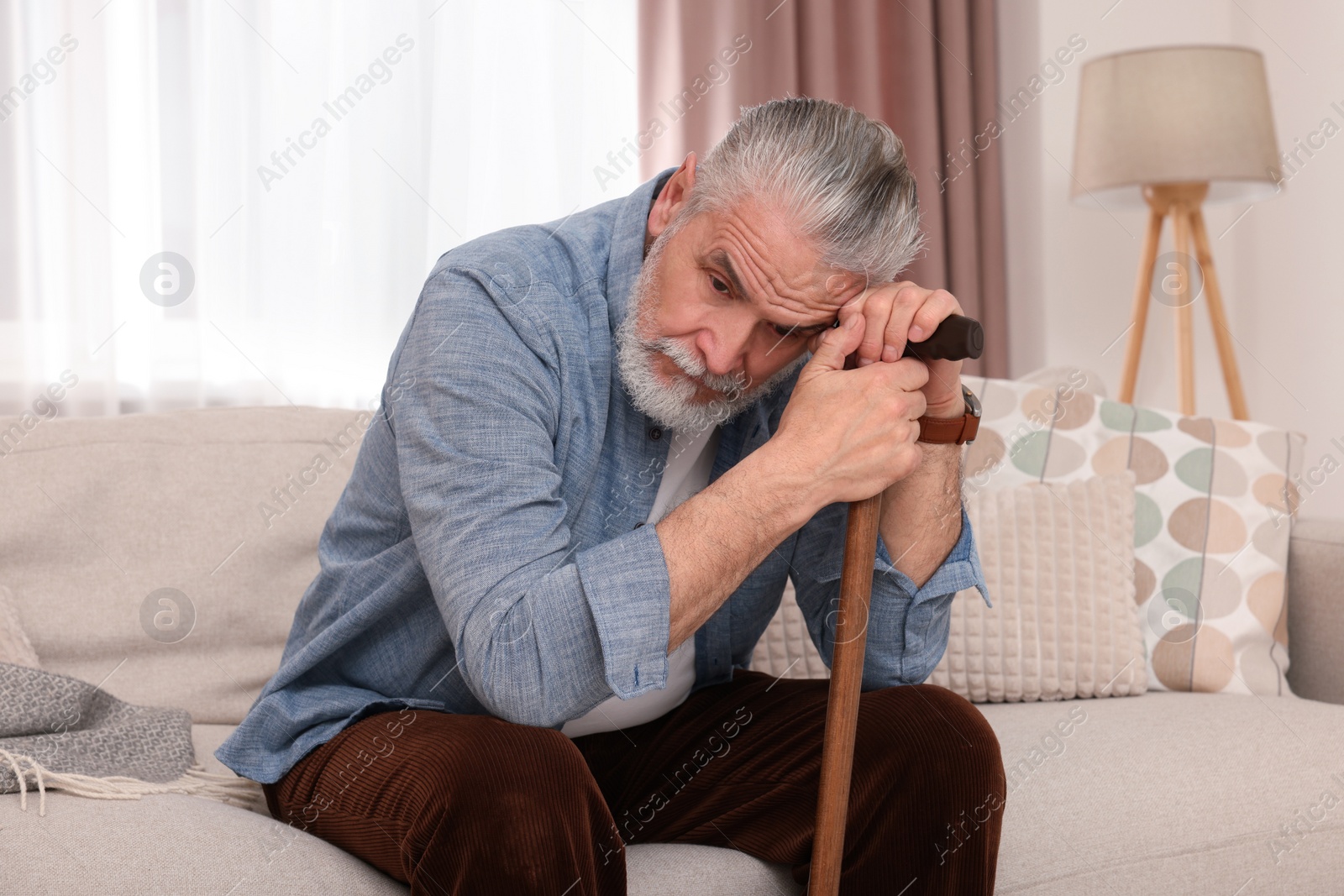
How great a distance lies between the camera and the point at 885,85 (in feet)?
9.79

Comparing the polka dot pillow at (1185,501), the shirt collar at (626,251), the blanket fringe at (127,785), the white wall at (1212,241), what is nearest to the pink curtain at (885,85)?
the white wall at (1212,241)

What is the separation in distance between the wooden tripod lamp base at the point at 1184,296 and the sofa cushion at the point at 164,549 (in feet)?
6.57

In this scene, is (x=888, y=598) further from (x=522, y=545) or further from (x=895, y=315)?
(x=522, y=545)

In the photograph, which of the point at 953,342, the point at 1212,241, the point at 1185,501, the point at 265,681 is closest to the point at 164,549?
the point at 265,681

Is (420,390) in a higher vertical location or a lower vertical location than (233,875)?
higher

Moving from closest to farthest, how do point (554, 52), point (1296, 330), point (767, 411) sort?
point (767, 411) → point (554, 52) → point (1296, 330)

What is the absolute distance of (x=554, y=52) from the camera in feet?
8.55

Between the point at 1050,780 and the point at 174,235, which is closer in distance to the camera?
the point at 1050,780

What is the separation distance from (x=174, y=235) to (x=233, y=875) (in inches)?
64.0

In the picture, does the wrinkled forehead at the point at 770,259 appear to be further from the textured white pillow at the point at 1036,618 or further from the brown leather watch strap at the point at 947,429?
the textured white pillow at the point at 1036,618

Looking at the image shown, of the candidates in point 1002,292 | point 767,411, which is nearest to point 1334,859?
point 767,411

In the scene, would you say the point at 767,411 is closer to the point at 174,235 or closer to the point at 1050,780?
the point at 1050,780

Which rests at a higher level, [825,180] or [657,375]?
[825,180]

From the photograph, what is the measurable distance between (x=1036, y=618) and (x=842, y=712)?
73cm
